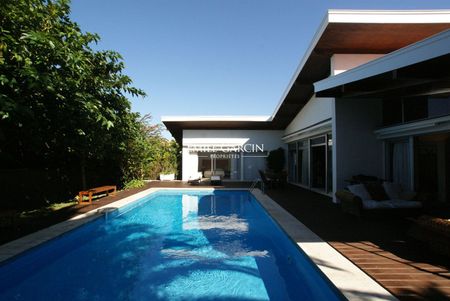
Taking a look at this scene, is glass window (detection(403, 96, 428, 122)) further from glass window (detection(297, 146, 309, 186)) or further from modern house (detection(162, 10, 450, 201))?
glass window (detection(297, 146, 309, 186))

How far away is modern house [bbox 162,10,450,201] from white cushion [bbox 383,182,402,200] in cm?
105

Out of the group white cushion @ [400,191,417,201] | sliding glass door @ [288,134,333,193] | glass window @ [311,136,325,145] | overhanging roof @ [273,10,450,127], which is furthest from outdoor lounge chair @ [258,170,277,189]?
white cushion @ [400,191,417,201]

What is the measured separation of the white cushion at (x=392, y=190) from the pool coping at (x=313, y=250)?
312 centimetres

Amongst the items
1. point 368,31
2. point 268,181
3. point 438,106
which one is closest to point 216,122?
point 268,181

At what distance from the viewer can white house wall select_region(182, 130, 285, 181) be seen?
74.5ft

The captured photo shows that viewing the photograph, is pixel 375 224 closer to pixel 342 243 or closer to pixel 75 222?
pixel 342 243

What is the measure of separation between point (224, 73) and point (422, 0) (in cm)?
1312

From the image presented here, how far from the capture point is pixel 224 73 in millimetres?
21922

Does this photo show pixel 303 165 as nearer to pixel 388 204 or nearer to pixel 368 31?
pixel 368 31

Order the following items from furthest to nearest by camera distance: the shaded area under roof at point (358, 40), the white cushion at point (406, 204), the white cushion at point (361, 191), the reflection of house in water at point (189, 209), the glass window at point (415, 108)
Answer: the reflection of house in water at point (189, 209)
the glass window at point (415, 108)
the shaded area under roof at point (358, 40)
the white cushion at point (361, 191)
the white cushion at point (406, 204)

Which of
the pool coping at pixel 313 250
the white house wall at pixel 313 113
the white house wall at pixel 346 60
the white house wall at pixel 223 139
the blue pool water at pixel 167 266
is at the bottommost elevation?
the blue pool water at pixel 167 266

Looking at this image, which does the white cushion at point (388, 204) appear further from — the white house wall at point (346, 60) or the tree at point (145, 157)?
the tree at point (145, 157)

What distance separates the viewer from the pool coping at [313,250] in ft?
12.2

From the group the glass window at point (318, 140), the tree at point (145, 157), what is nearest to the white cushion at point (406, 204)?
the glass window at point (318, 140)
